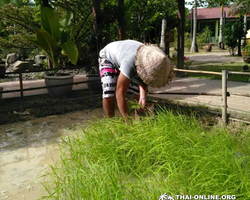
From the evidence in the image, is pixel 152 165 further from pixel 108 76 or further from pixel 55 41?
pixel 55 41

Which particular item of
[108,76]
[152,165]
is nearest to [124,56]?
[108,76]

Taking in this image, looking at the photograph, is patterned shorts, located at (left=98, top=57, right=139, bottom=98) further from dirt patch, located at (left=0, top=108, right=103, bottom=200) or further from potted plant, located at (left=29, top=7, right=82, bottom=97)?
potted plant, located at (left=29, top=7, right=82, bottom=97)

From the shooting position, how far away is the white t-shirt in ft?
9.42

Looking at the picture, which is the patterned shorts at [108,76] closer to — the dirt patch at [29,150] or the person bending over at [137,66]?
the person bending over at [137,66]

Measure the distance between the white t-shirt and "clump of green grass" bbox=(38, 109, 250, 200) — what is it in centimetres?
50

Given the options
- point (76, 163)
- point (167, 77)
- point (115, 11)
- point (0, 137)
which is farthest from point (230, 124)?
point (115, 11)

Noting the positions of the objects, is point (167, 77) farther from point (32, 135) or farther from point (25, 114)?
point (25, 114)

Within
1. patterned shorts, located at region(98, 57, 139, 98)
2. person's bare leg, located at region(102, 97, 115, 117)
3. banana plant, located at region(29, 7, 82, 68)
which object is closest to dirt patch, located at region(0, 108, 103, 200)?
person's bare leg, located at region(102, 97, 115, 117)

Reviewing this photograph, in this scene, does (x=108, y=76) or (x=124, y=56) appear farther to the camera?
(x=108, y=76)

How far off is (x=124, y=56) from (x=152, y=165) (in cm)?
112

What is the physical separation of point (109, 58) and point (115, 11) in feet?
16.0

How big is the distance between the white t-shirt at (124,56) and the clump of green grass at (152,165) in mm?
500

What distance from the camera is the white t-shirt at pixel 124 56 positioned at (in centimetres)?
287

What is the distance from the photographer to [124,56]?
9.89ft
